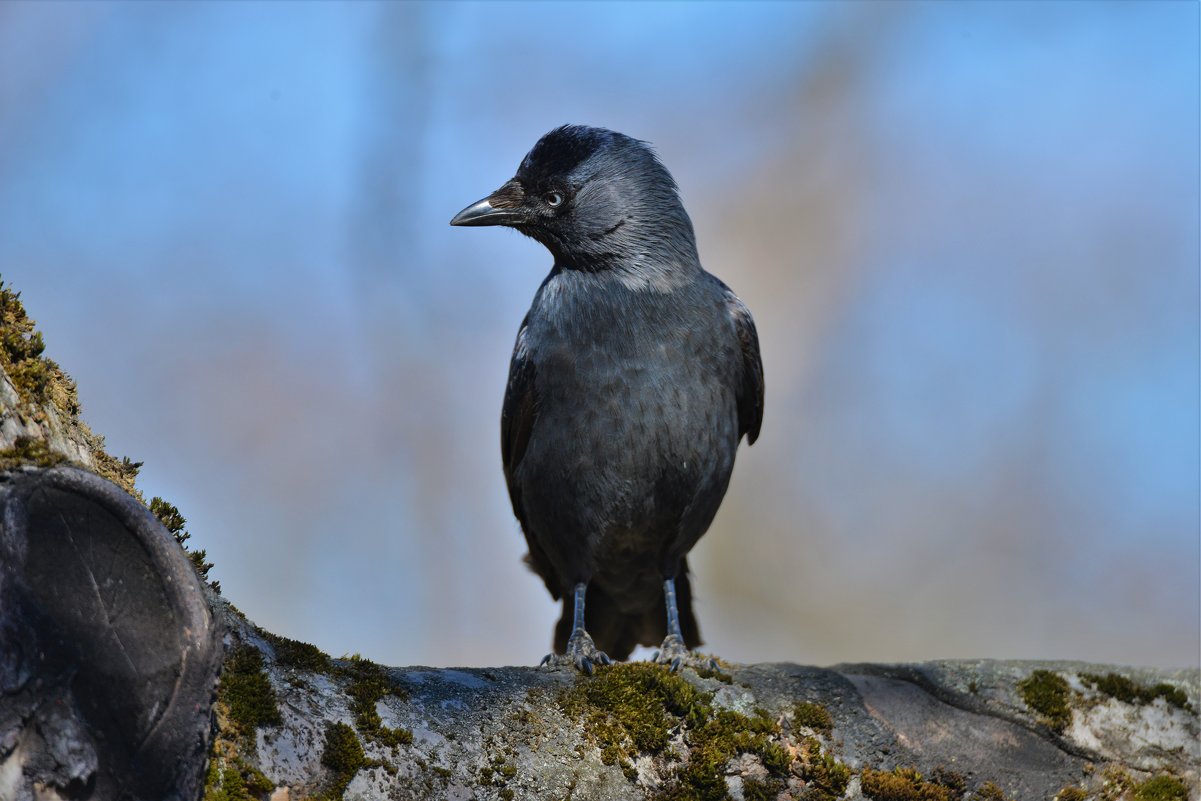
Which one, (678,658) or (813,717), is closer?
(813,717)

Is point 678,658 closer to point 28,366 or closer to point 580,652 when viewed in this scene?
point 580,652

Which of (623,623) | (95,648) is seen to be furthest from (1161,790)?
(95,648)

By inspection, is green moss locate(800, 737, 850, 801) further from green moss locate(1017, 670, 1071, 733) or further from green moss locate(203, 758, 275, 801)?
green moss locate(203, 758, 275, 801)

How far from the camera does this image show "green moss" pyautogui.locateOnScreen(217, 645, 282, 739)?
2824 millimetres

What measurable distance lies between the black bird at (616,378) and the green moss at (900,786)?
4.25ft

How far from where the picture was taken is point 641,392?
5125mm

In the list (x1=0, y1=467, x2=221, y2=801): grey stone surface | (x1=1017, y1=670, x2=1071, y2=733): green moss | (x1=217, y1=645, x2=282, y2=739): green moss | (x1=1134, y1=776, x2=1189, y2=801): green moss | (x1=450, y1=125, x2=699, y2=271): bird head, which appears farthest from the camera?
(x1=450, y1=125, x2=699, y2=271): bird head

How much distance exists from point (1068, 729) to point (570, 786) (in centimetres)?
203

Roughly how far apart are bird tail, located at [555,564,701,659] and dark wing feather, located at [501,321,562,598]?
38 centimetres

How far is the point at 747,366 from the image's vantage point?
572 cm

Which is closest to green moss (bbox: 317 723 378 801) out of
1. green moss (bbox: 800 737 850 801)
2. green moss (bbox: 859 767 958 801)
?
green moss (bbox: 800 737 850 801)

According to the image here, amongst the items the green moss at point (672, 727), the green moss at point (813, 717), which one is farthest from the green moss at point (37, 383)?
the green moss at point (813, 717)

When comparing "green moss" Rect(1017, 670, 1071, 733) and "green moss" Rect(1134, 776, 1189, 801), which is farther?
"green moss" Rect(1017, 670, 1071, 733)

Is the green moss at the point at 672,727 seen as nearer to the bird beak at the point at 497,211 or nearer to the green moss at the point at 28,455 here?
the green moss at the point at 28,455
